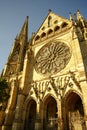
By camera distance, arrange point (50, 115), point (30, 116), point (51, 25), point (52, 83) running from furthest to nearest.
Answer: point (51, 25) < point (30, 116) < point (52, 83) < point (50, 115)

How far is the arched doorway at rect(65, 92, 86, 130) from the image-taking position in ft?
38.8

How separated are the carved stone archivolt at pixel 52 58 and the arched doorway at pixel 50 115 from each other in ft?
11.9

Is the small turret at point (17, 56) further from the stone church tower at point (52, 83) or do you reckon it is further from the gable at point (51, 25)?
the gable at point (51, 25)

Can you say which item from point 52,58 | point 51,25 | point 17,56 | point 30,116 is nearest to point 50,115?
point 30,116

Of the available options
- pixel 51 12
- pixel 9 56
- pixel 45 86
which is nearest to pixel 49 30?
pixel 51 12

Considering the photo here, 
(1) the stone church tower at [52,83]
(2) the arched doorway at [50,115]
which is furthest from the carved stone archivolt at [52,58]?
(2) the arched doorway at [50,115]

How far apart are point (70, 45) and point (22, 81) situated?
7.79 meters

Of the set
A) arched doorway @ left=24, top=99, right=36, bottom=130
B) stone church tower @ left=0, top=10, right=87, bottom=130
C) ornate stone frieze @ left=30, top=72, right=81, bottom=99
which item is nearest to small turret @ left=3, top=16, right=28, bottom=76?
stone church tower @ left=0, top=10, right=87, bottom=130

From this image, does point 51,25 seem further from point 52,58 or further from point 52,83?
point 52,83

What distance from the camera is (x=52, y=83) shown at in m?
14.6

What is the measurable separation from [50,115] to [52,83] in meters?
3.48

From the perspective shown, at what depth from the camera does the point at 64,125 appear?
11.5 meters

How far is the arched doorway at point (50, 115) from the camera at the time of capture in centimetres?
1310

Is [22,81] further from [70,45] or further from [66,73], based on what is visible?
[70,45]
